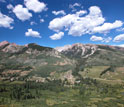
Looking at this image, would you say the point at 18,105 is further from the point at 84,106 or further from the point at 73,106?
the point at 84,106

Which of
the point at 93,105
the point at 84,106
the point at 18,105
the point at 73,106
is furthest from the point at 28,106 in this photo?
the point at 93,105

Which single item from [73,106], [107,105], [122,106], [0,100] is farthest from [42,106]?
[122,106]

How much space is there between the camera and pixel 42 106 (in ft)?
562

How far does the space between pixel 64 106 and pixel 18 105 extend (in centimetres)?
6916

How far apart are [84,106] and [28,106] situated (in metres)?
81.9

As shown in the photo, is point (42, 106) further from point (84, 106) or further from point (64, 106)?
point (84, 106)

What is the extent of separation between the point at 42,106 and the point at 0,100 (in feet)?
248

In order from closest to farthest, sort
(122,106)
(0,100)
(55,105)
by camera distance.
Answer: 1. (122,106)
2. (55,105)
3. (0,100)

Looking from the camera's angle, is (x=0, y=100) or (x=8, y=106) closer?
(x=8, y=106)

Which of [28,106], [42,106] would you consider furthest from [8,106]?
[42,106]

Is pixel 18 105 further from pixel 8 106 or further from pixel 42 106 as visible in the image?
pixel 42 106

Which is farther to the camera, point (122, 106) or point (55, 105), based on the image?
point (55, 105)

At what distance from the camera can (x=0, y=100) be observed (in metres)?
191

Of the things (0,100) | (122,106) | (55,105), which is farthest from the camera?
(0,100)
